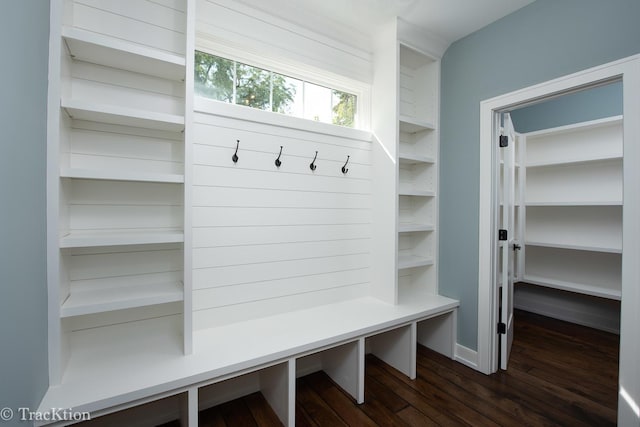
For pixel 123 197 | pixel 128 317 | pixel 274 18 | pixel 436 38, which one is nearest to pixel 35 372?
pixel 128 317

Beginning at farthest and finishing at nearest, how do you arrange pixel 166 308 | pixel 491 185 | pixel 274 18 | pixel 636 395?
pixel 491 185, pixel 274 18, pixel 166 308, pixel 636 395

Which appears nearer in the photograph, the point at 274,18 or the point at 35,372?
the point at 35,372

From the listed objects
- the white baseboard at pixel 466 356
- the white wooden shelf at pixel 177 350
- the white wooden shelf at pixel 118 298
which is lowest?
the white baseboard at pixel 466 356

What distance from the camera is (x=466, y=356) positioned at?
7.44 ft

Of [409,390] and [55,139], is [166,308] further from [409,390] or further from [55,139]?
[409,390]

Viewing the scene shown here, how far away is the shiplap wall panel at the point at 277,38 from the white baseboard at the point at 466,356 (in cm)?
228

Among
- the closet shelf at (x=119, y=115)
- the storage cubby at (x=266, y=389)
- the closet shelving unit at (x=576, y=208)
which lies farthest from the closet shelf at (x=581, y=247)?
the closet shelf at (x=119, y=115)

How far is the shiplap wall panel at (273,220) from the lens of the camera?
1708 millimetres

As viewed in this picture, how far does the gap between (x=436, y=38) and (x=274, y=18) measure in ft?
4.26

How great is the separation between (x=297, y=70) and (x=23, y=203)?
5.61 feet

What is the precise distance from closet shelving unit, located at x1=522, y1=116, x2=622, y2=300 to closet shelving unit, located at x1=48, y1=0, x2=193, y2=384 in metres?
3.36

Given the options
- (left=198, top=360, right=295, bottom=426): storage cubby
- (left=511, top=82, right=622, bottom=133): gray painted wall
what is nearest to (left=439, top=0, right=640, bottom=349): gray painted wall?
(left=511, top=82, right=622, bottom=133): gray painted wall

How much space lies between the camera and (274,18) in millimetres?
1903

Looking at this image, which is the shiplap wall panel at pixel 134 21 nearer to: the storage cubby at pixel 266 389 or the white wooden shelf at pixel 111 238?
the white wooden shelf at pixel 111 238
